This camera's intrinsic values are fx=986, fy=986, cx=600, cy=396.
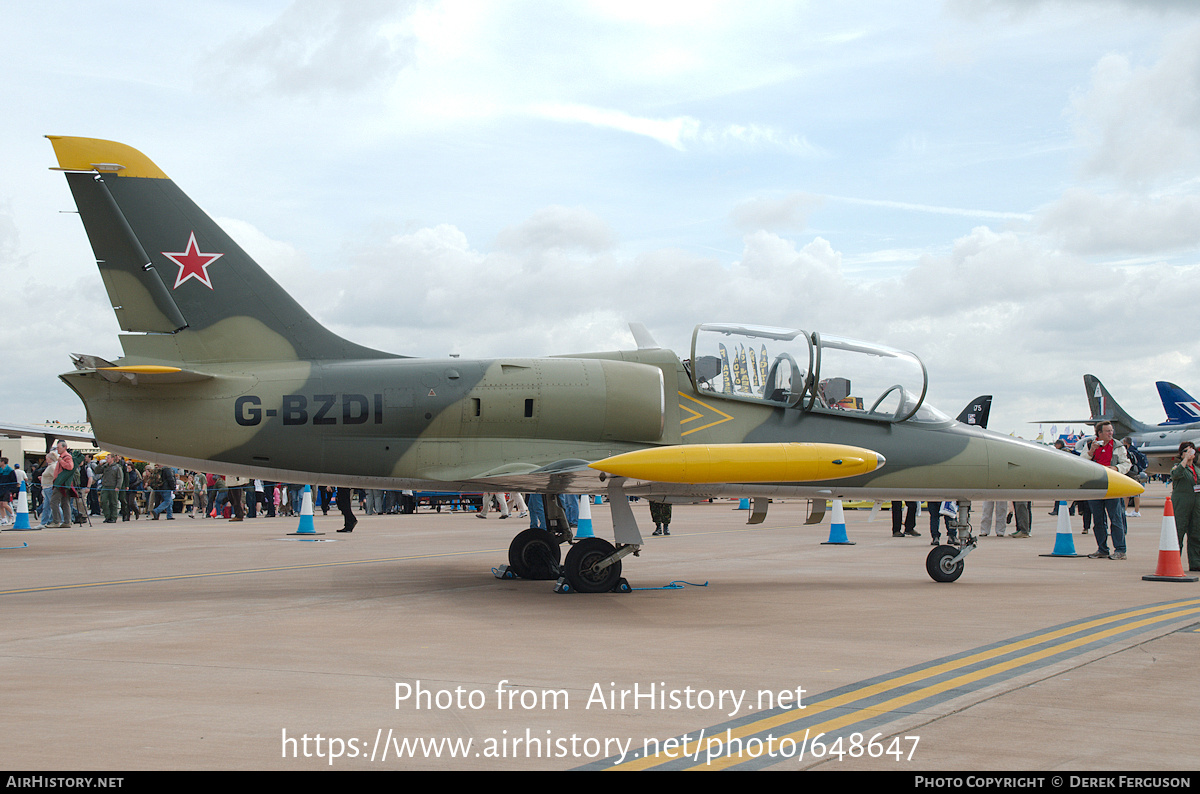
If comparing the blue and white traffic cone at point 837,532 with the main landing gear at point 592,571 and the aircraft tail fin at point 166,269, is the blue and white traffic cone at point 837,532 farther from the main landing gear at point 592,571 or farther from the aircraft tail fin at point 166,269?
the aircraft tail fin at point 166,269

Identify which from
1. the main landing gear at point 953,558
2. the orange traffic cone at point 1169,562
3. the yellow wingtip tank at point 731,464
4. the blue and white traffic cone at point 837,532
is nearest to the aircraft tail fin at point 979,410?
the blue and white traffic cone at point 837,532

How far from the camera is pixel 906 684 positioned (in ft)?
19.2

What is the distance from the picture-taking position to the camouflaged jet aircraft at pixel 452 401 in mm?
10344

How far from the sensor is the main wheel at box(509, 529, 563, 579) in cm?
1228

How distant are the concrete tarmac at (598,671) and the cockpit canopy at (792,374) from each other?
215cm

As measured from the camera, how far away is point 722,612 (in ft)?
30.5

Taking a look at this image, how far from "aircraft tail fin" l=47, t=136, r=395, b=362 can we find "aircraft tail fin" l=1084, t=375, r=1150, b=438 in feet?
139

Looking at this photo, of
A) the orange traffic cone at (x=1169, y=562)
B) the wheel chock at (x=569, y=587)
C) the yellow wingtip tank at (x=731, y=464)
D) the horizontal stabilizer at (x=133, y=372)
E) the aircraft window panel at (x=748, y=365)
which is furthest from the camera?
the orange traffic cone at (x=1169, y=562)

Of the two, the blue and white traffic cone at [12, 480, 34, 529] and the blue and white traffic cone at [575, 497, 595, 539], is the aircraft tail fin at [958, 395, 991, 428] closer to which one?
the blue and white traffic cone at [575, 497, 595, 539]

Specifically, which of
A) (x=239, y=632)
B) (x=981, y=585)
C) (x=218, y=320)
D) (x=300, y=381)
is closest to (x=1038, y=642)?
(x=981, y=585)

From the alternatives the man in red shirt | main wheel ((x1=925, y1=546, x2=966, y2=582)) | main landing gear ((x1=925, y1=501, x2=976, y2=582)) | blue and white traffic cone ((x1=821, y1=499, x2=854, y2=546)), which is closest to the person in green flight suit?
the man in red shirt

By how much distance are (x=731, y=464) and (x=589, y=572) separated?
2430mm

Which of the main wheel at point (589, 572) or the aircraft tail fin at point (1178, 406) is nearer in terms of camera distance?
the main wheel at point (589, 572)

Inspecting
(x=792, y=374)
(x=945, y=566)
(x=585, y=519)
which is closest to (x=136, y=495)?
(x=585, y=519)
